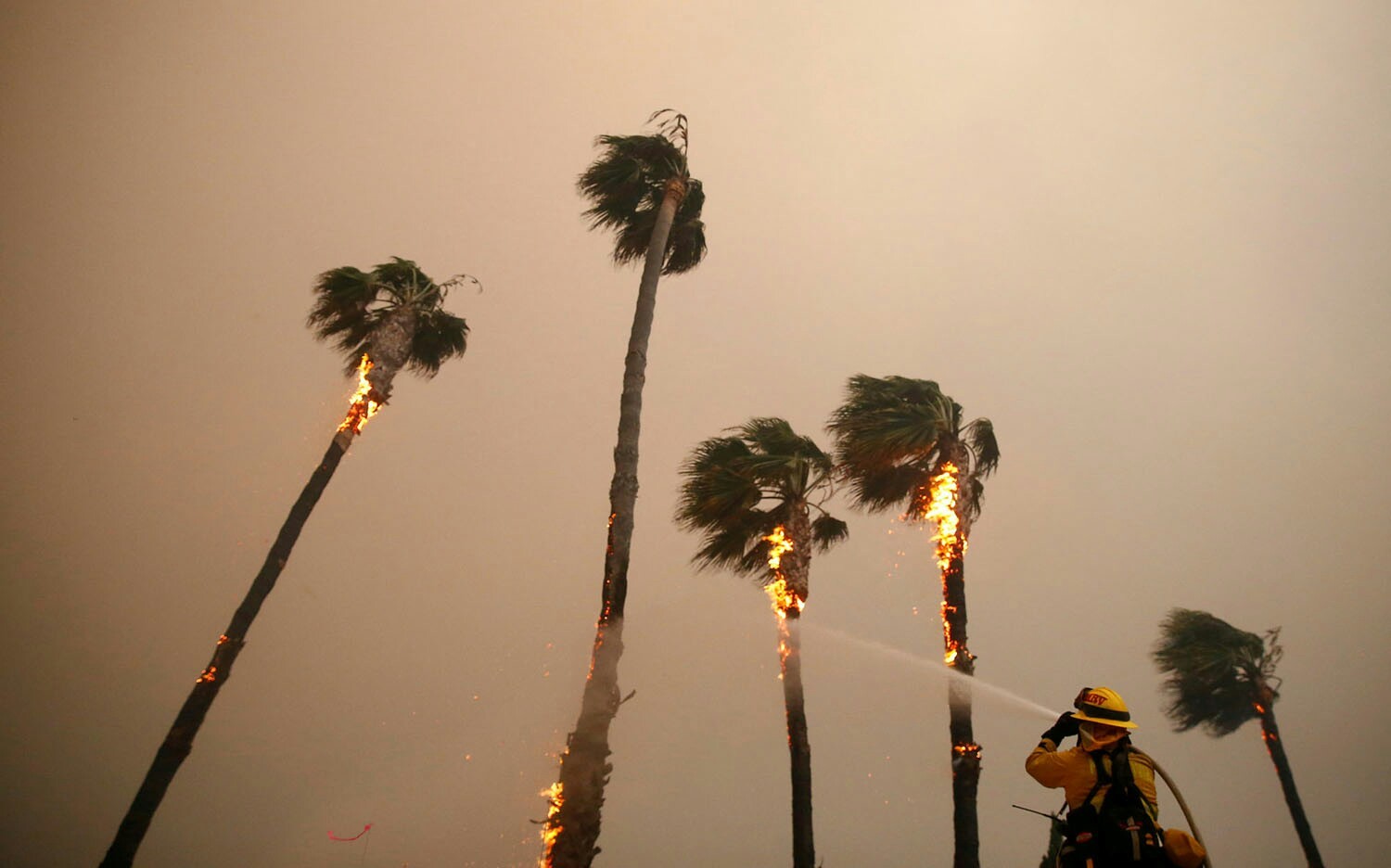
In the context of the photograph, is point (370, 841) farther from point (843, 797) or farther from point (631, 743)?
point (843, 797)

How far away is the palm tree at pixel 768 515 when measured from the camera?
12164mm

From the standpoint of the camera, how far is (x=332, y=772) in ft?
293

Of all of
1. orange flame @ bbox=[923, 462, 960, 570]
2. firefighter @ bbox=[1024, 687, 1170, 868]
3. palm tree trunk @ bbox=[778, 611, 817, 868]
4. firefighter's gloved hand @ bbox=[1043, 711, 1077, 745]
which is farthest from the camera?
orange flame @ bbox=[923, 462, 960, 570]

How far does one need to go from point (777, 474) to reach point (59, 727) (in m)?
57.8

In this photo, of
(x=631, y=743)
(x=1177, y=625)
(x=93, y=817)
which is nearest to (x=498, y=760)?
(x=631, y=743)

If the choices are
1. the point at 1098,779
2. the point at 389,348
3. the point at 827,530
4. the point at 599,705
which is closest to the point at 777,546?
the point at 827,530

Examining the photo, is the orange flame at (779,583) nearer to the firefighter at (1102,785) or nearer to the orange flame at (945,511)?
the orange flame at (945,511)

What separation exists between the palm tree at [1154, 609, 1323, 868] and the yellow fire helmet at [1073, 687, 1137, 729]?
1922 centimetres

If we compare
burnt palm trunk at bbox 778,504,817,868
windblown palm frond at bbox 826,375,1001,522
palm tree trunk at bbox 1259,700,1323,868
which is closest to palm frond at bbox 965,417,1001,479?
windblown palm frond at bbox 826,375,1001,522

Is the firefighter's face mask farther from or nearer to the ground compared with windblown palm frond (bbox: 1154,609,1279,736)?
nearer to the ground

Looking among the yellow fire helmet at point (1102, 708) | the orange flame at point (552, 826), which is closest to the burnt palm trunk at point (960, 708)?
the orange flame at point (552, 826)

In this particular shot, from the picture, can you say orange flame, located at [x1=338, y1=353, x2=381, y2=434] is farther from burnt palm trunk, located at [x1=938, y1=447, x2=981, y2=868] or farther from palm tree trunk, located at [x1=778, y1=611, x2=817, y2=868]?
burnt palm trunk, located at [x1=938, y1=447, x2=981, y2=868]

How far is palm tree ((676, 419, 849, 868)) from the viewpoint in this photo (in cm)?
1216

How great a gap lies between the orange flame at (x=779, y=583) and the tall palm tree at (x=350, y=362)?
8.17 meters
